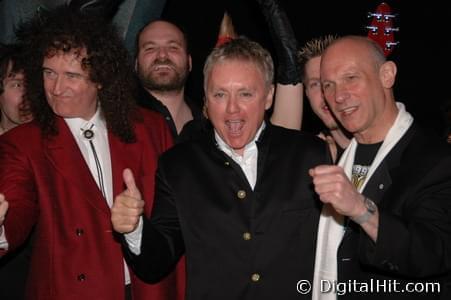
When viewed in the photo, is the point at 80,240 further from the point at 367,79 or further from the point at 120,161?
the point at 367,79

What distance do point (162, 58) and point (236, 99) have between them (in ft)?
4.55

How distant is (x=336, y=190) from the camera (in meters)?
1.85

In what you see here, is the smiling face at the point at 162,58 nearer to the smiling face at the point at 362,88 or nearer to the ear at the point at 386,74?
the smiling face at the point at 362,88

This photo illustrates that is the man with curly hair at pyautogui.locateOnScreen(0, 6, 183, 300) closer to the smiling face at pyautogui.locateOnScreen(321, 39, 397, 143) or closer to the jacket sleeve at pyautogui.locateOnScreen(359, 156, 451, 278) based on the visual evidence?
the smiling face at pyautogui.locateOnScreen(321, 39, 397, 143)

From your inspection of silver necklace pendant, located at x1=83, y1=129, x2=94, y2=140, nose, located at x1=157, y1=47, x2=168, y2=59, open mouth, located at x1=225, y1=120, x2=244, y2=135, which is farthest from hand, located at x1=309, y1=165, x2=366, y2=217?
nose, located at x1=157, y1=47, x2=168, y2=59

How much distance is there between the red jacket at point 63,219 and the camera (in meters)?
2.43

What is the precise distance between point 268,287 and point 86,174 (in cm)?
91

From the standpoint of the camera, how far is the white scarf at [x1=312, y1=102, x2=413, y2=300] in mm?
2262

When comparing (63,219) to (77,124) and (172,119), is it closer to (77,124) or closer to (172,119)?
(77,124)

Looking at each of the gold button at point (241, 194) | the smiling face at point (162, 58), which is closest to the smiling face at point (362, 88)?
the gold button at point (241, 194)

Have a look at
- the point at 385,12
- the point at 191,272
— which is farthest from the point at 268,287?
the point at 385,12

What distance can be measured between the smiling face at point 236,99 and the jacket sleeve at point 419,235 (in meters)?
0.67

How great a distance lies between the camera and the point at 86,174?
253cm

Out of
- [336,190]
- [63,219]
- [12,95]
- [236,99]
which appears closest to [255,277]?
[336,190]
